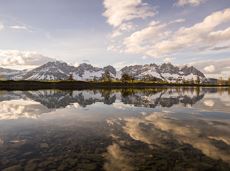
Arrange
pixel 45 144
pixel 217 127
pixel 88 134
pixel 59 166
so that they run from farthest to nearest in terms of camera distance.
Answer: pixel 217 127 < pixel 88 134 < pixel 45 144 < pixel 59 166

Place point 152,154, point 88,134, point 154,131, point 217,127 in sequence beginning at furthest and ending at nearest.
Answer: point 217,127
point 154,131
point 88,134
point 152,154

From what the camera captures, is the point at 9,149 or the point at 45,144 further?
the point at 45,144

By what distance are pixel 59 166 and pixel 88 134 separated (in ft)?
30.2

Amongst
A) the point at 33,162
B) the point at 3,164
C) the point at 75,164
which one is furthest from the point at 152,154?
the point at 3,164

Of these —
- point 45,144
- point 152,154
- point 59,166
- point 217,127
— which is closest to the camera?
point 59,166

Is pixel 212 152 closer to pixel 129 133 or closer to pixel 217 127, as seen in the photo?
pixel 129 133

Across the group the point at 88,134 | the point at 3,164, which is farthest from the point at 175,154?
the point at 3,164

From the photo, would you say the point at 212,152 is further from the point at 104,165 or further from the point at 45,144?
the point at 45,144

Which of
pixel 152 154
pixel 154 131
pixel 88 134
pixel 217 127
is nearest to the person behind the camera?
pixel 152 154

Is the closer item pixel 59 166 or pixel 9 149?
pixel 59 166

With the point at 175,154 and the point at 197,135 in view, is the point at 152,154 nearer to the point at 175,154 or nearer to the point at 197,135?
the point at 175,154

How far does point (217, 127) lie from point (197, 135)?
601cm

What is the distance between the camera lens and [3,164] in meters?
15.3

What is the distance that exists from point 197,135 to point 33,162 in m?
16.4
